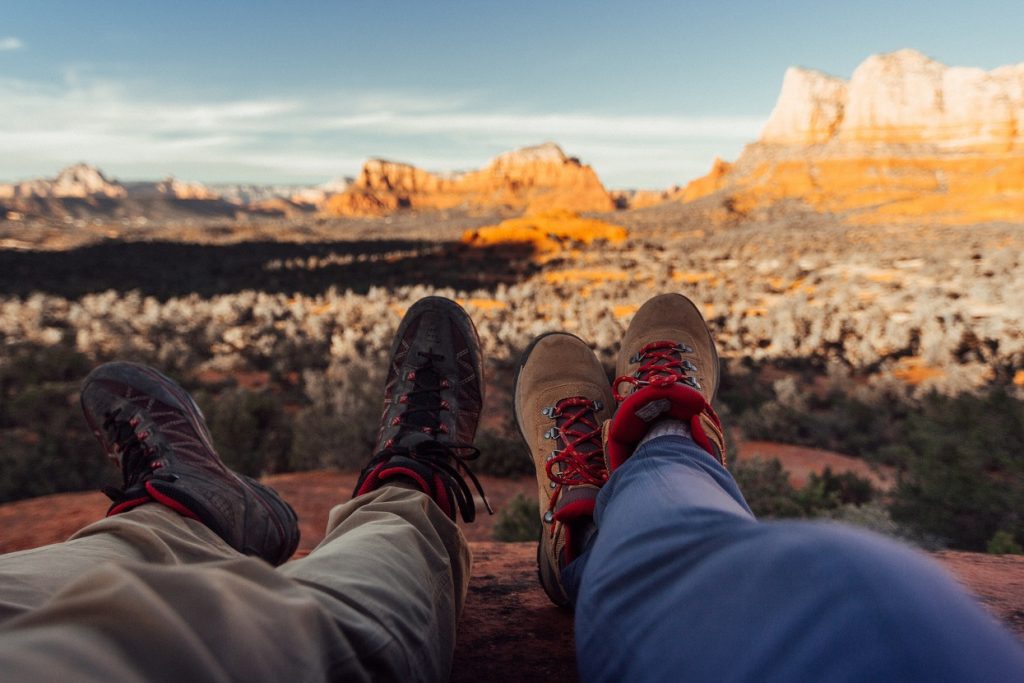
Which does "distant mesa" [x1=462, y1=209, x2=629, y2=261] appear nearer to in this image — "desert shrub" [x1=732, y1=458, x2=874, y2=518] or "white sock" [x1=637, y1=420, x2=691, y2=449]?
"desert shrub" [x1=732, y1=458, x2=874, y2=518]

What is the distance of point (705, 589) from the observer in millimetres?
732

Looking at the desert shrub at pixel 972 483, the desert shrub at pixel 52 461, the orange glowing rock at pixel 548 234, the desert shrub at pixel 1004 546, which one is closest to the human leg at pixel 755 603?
the desert shrub at pixel 1004 546

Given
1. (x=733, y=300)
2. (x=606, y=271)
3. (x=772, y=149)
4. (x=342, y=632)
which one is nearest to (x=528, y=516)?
(x=342, y=632)

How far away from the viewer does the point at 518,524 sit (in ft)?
10.5

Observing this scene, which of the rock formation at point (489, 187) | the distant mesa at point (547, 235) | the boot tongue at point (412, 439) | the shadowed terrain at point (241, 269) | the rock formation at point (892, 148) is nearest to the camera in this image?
the boot tongue at point (412, 439)

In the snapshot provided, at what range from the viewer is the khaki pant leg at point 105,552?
39.9 inches

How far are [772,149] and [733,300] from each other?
57.3 m

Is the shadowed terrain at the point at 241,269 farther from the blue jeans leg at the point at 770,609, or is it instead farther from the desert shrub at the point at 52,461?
the blue jeans leg at the point at 770,609

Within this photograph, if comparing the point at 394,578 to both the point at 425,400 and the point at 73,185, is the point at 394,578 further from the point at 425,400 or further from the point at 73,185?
the point at 73,185

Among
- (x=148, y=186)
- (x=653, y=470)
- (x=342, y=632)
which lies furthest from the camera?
(x=148, y=186)

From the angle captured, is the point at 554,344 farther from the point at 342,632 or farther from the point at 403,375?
the point at 342,632

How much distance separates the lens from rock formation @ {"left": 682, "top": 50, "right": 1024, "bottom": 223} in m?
36.8

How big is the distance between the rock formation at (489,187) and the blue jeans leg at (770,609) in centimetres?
7049

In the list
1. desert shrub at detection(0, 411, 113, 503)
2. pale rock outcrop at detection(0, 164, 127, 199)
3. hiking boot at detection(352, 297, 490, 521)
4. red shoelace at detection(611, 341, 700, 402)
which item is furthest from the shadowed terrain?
pale rock outcrop at detection(0, 164, 127, 199)
